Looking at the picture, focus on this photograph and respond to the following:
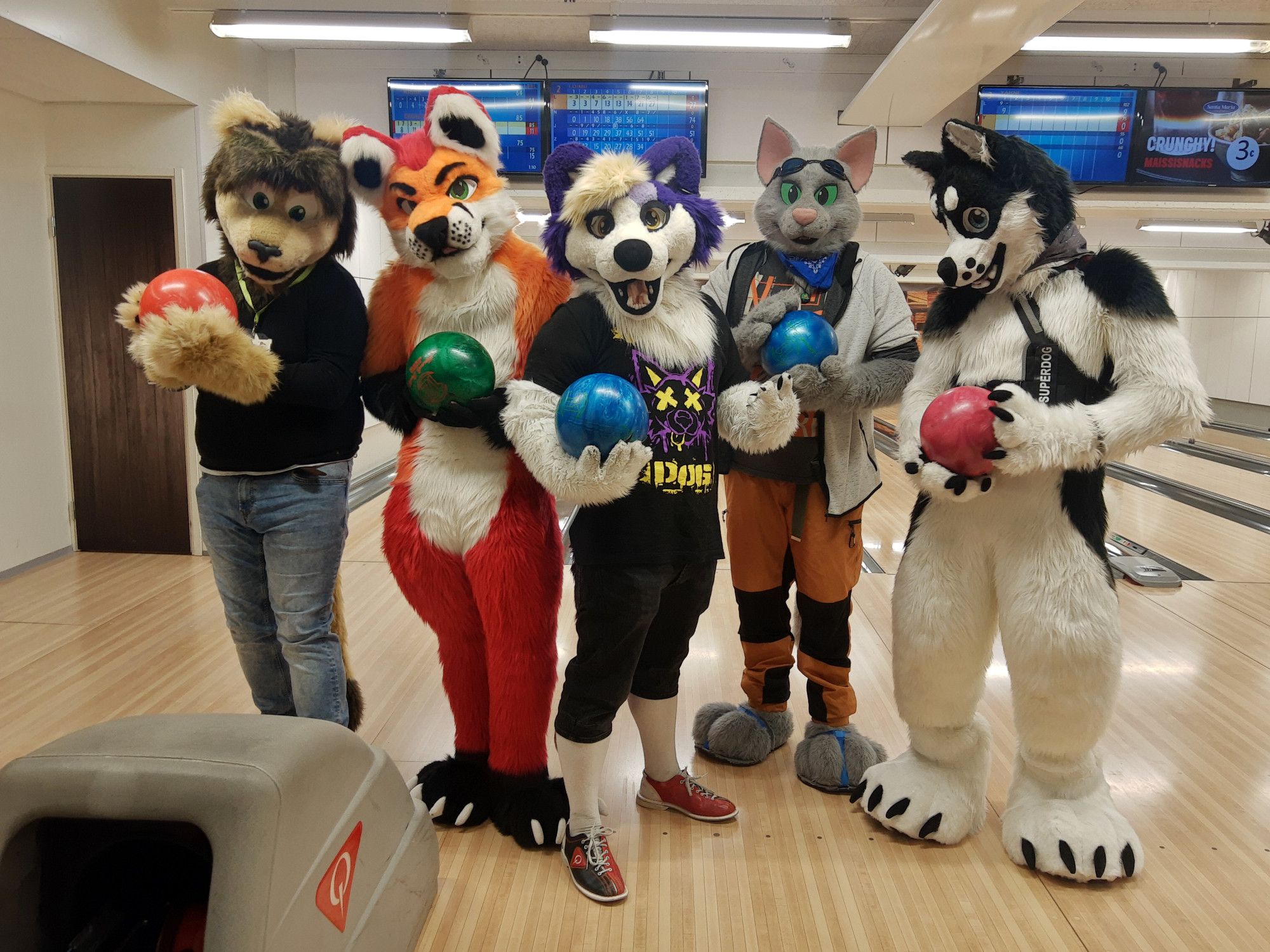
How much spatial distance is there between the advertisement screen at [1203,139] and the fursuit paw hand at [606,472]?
18.0 feet

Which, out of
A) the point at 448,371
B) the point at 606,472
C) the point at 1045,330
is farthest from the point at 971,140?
the point at 448,371

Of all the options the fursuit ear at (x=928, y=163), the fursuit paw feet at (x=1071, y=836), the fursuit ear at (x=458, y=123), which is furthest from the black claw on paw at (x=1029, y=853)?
the fursuit ear at (x=458, y=123)

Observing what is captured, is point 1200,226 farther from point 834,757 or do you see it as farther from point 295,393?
point 295,393

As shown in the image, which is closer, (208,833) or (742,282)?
(208,833)

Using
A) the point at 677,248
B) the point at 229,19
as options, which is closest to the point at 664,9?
the point at 229,19

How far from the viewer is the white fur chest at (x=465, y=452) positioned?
76.2 inches

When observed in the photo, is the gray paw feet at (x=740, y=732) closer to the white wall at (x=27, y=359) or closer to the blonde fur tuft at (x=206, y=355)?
the blonde fur tuft at (x=206, y=355)

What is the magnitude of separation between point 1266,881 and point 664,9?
5.10 m

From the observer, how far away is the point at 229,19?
4.31 meters

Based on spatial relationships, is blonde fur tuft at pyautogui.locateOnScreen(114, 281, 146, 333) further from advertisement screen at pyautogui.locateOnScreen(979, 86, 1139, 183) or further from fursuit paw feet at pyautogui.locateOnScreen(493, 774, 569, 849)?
advertisement screen at pyautogui.locateOnScreen(979, 86, 1139, 183)

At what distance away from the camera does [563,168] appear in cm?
188

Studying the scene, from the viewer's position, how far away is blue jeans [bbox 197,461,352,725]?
1.97 m

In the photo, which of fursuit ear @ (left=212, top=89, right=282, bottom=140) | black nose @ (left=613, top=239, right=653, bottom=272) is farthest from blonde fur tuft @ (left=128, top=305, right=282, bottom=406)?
black nose @ (left=613, top=239, right=653, bottom=272)

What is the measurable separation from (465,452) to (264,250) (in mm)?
612
